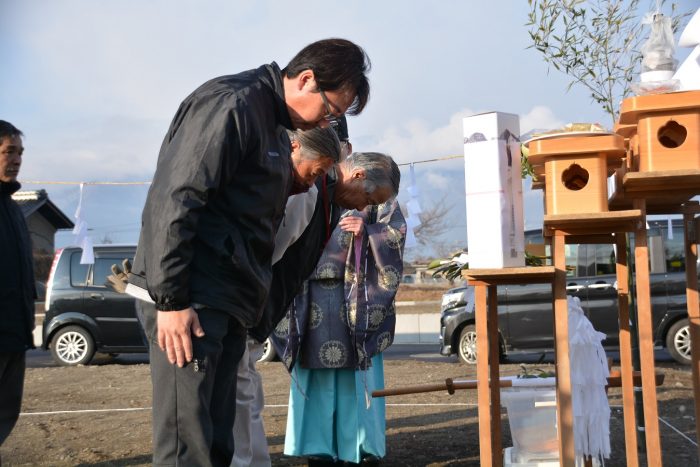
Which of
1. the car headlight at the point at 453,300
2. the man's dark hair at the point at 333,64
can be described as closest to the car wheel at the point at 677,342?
the car headlight at the point at 453,300

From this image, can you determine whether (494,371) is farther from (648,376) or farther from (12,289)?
(12,289)

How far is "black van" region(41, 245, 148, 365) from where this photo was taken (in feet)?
40.4

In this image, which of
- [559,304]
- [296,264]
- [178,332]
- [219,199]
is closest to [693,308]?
[559,304]

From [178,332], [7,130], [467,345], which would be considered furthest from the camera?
[467,345]

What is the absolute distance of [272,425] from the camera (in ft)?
21.1

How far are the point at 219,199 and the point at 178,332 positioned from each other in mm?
410

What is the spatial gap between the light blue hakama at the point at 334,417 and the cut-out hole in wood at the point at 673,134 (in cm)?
221

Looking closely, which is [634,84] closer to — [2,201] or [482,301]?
[482,301]

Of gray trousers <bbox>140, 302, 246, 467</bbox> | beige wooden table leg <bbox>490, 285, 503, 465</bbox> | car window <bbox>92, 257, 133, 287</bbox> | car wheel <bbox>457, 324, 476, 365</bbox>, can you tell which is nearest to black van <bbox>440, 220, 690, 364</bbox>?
car wheel <bbox>457, 324, 476, 365</bbox>

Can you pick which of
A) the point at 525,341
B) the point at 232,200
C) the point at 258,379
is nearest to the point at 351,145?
the point at 258,379

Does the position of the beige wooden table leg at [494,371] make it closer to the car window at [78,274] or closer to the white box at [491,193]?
the white box at [491,193]

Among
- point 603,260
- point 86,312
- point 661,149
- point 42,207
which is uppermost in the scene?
point 42,207

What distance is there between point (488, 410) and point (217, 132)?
1.68m

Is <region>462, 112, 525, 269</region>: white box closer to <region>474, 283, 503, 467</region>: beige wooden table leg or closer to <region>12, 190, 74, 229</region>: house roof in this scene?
<region>474, 283, 503, 467</region>: beige wooden table leg
